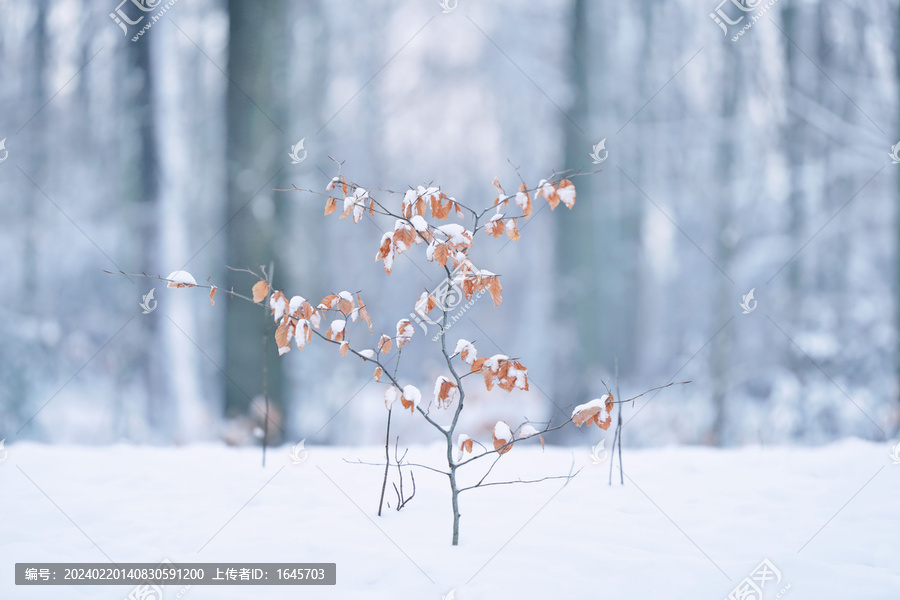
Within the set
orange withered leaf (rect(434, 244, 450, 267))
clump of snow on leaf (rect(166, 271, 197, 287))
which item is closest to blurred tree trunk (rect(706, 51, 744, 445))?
orange withered leaf (rect(434, 244, 450, 267))

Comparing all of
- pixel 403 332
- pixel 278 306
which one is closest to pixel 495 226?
pixel 403 332

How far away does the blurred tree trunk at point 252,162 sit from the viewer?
3613mm

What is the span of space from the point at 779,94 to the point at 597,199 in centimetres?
169

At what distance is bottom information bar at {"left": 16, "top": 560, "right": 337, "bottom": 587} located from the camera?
5.82ft

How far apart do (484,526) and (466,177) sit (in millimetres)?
2947

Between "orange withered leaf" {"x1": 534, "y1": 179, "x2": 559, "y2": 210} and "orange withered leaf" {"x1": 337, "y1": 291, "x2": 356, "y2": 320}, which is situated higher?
"orange withered leaf" {"x1": 534, "y1": 179, "x2": 559, "y2": 210}

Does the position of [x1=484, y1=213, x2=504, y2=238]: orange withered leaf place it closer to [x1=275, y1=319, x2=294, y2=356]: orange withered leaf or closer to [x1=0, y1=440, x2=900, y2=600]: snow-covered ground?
[x1=275, y1=319, x2=294, y2=356]: orange withered leaf

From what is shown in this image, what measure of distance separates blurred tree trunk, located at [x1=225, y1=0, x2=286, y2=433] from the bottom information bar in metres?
1.86

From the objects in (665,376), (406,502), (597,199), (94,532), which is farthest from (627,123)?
(94,532)

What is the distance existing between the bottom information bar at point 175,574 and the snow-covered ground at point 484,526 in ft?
0.13

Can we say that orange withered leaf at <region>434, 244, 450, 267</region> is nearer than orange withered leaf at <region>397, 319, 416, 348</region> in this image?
Result: Yes

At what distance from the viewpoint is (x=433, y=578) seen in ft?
5.81

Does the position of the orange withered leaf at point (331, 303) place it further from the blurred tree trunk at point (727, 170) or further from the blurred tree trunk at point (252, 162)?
the blurred tree trunk at point (727, 170)

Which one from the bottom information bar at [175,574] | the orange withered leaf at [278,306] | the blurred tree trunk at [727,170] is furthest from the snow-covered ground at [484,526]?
the blurred tree trunk at [727,170]
